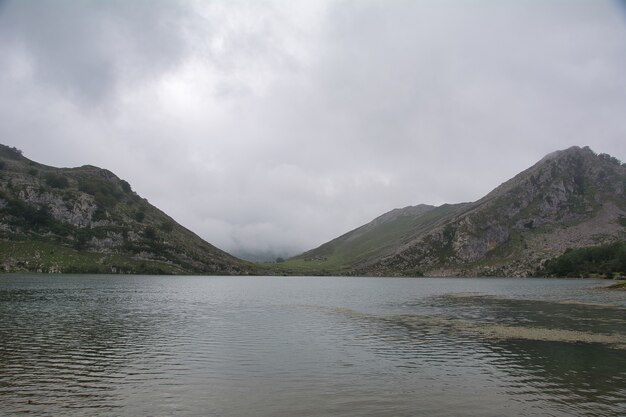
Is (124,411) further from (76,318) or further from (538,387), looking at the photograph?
(76,318)

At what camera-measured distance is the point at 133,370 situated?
35875mm

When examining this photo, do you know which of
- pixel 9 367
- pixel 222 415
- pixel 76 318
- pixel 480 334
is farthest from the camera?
pixel 76 318

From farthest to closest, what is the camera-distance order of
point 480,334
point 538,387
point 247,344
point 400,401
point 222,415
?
point 480,334
point 247,344
point 538,387
point 400,401
point 222,415

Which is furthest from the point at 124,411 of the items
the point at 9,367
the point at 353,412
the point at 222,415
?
the point at 9,367

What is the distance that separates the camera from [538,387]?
32.0 m

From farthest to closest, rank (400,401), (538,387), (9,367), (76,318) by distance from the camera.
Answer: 1. (76,318)
2. (9,367)
3. (538,387)
4. (400,401)

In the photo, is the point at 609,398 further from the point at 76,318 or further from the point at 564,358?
the point at 76,318

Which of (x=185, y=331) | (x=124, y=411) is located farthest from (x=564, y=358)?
(x=185, y=331)

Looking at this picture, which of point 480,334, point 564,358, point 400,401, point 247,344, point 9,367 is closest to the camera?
point 400,401

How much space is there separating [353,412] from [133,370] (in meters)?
20.3

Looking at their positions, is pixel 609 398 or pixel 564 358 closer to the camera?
pixel 609 398

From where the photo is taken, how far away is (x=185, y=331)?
189 ft

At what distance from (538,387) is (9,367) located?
4239 centimetres

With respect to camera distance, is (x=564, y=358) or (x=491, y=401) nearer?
(x=491, y=401)
